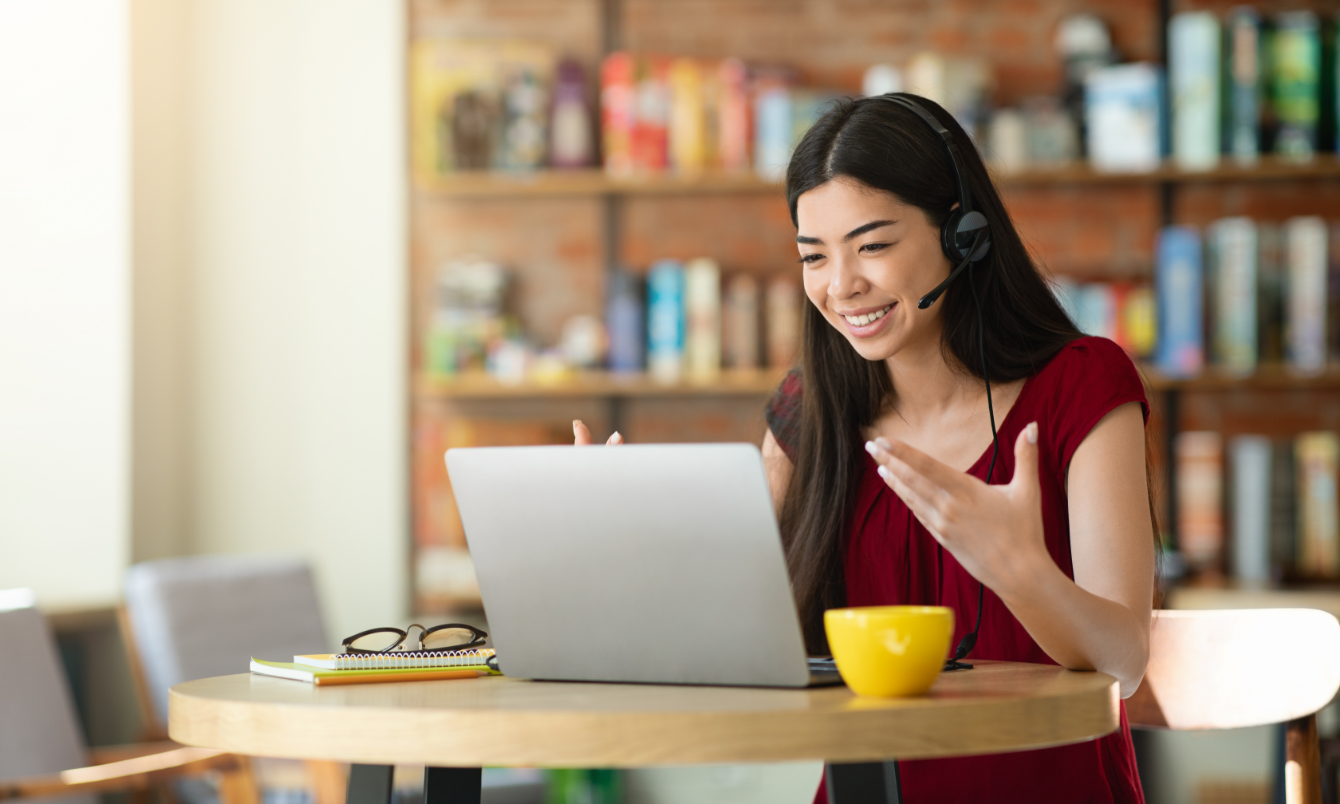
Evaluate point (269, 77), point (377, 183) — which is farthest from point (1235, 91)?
point (269, 77)

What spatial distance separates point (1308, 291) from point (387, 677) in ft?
9.55

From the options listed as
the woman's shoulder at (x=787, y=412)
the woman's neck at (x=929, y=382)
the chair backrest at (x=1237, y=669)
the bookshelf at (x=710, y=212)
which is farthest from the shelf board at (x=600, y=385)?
the chair backrest at (x=1237, y=669)

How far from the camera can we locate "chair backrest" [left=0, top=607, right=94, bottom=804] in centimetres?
221

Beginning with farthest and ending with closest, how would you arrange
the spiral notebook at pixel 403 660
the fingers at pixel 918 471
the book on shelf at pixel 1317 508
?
the book on shelf at pixel 1317 508, the spiral notebook at pixel 403 660, the fingers at pixel 918 471

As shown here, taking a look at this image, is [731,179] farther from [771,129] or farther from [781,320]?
[781,320]

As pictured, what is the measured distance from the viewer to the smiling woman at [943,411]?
1.18 metres

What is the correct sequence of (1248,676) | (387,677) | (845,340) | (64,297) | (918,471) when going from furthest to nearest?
(64,297), (845,340), (1248,676), (387,677), (918,471)

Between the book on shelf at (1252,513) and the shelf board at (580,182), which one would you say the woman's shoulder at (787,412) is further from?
the book on shelf at (1252,513)

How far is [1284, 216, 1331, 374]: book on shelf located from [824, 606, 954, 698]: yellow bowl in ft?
9.06

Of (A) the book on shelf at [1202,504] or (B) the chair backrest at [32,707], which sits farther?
(A) the book on shelf at [1202,504]

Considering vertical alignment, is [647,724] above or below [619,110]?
below

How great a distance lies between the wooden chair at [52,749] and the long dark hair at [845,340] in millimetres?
1167

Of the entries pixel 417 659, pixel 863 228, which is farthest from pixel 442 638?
pixel 863 228

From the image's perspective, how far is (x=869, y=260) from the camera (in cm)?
128
